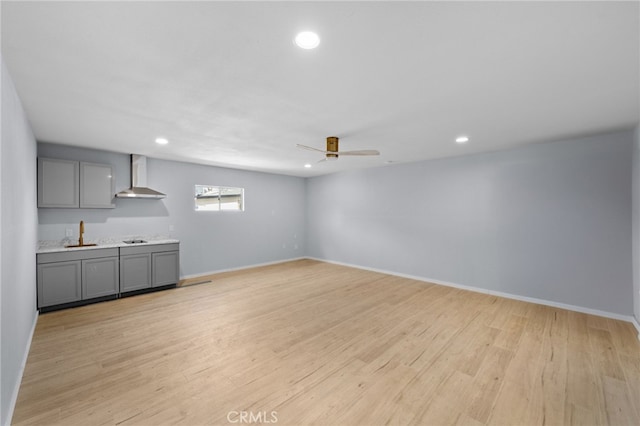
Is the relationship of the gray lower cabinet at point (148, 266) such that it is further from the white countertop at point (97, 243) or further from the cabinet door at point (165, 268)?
the white countertop at point (97, 243)

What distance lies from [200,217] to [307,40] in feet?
17.0

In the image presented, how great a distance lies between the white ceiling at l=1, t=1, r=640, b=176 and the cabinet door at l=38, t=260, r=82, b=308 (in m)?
1.92

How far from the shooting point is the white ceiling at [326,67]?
1.42 m

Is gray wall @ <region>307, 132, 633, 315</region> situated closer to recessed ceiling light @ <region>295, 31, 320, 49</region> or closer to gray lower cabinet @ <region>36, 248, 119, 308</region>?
recessed ceiling light @ <region>295, 31, 320, 49</region>

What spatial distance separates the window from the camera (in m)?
5.97

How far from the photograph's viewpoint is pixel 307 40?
1622 mm

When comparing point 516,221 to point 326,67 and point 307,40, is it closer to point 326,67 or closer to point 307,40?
point 326,67

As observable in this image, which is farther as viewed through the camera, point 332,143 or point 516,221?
point 516,221

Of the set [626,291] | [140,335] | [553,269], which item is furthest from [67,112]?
[626,291]

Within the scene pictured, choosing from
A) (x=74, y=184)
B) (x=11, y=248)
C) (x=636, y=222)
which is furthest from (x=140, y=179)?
(x=636, y=222)

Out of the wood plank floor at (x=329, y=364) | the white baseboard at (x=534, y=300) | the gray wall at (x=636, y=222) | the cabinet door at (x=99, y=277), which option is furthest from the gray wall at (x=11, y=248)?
the gray wall at (x=636, y=222)

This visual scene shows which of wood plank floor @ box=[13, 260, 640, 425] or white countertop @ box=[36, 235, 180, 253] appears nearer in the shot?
wood plank floor @ box=[13, 260, 640, 425]

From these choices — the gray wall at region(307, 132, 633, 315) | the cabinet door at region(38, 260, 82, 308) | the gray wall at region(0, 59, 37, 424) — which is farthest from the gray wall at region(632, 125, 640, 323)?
the cabinet door at region(38, 260, 82, 308)

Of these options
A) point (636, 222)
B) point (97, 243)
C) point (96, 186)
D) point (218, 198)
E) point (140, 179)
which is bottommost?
point (97, 243)
